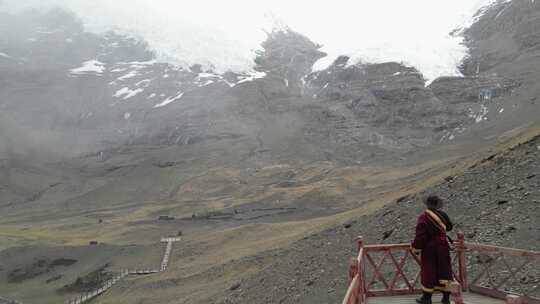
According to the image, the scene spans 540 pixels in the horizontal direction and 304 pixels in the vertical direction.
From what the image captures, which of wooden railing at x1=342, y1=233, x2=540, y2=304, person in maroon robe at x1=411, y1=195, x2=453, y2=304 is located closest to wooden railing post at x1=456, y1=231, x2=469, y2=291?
wooden railing at x1=342, y1=233, x2=540, y2=304

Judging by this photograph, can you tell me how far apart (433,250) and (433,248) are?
5cm

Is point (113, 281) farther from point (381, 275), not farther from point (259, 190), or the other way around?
point (259, 190)

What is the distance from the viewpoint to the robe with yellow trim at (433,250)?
1174cm

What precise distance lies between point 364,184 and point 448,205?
86360mm

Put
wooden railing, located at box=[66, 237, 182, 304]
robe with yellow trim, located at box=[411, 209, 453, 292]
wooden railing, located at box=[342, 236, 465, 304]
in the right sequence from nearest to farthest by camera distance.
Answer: wooden railing, located at box=[342, 236, 465, 304] < robe with yellow trim, located at box=[411, 209, 453, 292] < wooden railing, located at box=[66, 237, 182, 304]

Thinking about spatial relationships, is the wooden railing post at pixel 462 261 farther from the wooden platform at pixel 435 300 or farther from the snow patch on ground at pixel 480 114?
the snow patch on ground at pixel 480 114

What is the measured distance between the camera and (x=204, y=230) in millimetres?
81562

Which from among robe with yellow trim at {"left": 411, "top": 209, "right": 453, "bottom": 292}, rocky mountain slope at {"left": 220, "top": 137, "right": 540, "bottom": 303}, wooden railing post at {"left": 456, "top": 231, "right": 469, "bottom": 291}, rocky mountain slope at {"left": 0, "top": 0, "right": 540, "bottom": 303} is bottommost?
rocky mountain slope at {"left": 0, "top": 0, "right": 540, "bottom": 303}

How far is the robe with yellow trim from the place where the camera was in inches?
462

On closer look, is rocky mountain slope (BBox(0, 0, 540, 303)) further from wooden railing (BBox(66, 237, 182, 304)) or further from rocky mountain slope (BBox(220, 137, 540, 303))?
wooden railing (BBox(66, 237, 182, 304))

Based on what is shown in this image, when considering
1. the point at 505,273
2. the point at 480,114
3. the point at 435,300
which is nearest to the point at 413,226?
the point at 505,273

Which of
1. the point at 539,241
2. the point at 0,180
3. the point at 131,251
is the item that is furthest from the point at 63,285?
the point at 0,180

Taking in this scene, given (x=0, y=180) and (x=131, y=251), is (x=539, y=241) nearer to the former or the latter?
(x=131, y=251)

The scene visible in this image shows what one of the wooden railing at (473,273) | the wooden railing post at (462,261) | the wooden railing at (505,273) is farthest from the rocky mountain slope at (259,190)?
the wooden railing post at (462,261)
